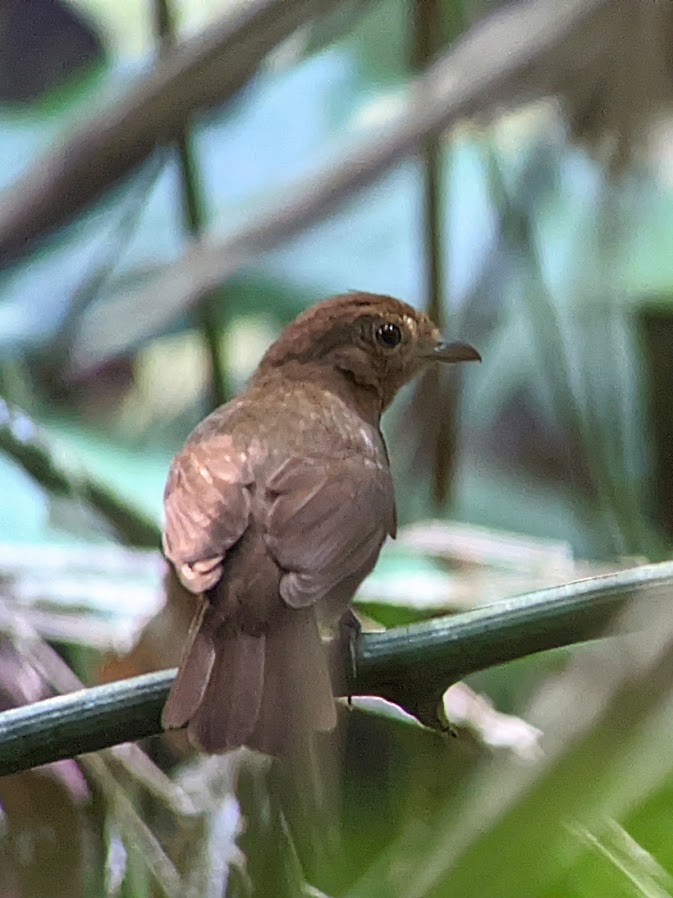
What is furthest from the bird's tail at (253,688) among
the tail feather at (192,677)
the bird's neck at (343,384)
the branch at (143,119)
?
the branch at (143,119)

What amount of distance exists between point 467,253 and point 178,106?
0.76 metres

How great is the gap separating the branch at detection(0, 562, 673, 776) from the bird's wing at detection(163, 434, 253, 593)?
35 centimetres

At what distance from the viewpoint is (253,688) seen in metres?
1.26

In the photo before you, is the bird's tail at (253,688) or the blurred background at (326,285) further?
the blurred background at (326,285)

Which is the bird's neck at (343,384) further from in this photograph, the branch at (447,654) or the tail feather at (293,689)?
the branch at (447,654)

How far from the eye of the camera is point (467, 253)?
2936mm

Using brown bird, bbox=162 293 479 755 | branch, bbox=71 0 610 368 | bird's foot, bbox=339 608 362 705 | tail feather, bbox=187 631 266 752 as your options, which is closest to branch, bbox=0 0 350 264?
branch, bbox=71 0 610 368

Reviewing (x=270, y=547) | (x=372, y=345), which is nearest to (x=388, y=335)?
(x=372, y=345)

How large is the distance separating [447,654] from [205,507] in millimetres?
542

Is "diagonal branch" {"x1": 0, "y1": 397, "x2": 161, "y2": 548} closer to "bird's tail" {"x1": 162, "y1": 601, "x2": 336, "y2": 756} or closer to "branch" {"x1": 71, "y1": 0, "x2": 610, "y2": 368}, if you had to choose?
"branch" {"x1": 71, "y1": 0, "x2": 610, "y2": 368}

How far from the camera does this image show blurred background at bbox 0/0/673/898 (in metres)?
1.94

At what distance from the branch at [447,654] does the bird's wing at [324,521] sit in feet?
1.11

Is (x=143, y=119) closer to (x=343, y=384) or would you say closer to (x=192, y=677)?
(x=343, y=384)

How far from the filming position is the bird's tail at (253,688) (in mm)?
1198
